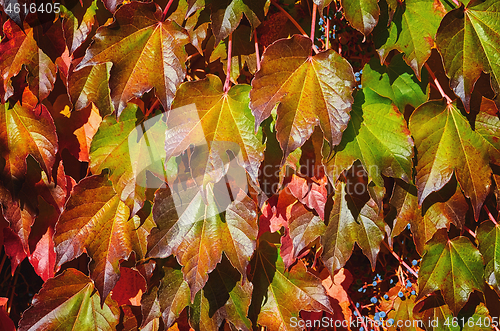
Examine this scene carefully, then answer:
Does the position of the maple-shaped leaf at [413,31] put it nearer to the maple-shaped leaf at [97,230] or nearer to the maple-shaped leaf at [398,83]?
the maple-shaped leaf at [398,83]

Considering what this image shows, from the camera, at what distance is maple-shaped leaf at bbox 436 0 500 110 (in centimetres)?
91

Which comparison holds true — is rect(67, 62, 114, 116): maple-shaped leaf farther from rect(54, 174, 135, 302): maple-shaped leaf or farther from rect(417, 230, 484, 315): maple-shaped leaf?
rect(417, 230, 484, 315): maple-shaped leaf

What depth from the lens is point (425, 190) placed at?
3.18 feet

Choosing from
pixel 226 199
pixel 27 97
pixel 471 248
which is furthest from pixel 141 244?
pixel 471 248

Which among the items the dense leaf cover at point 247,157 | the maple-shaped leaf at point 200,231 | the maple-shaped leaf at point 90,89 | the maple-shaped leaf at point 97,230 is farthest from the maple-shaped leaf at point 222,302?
the maple-shaped leaf at point 90,89

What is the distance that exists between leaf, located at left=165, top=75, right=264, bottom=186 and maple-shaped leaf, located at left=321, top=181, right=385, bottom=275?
11.9 inches

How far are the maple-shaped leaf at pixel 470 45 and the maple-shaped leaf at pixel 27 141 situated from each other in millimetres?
1101

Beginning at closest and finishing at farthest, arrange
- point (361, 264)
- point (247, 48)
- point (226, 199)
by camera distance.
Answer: point (226, 199), point (247, 48), point (361, 264)

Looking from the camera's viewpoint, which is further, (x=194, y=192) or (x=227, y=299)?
(x=227, y=299)

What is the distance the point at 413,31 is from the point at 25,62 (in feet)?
3.59

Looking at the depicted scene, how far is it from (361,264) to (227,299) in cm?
51

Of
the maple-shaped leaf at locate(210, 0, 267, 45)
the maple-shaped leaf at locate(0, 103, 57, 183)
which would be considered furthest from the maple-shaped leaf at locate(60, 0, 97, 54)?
the maple-shaped leaf at locate(210, 0, 267, 45)

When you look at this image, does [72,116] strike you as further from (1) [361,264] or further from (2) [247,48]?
(1) [361,264]

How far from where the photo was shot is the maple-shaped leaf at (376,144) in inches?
36.8
